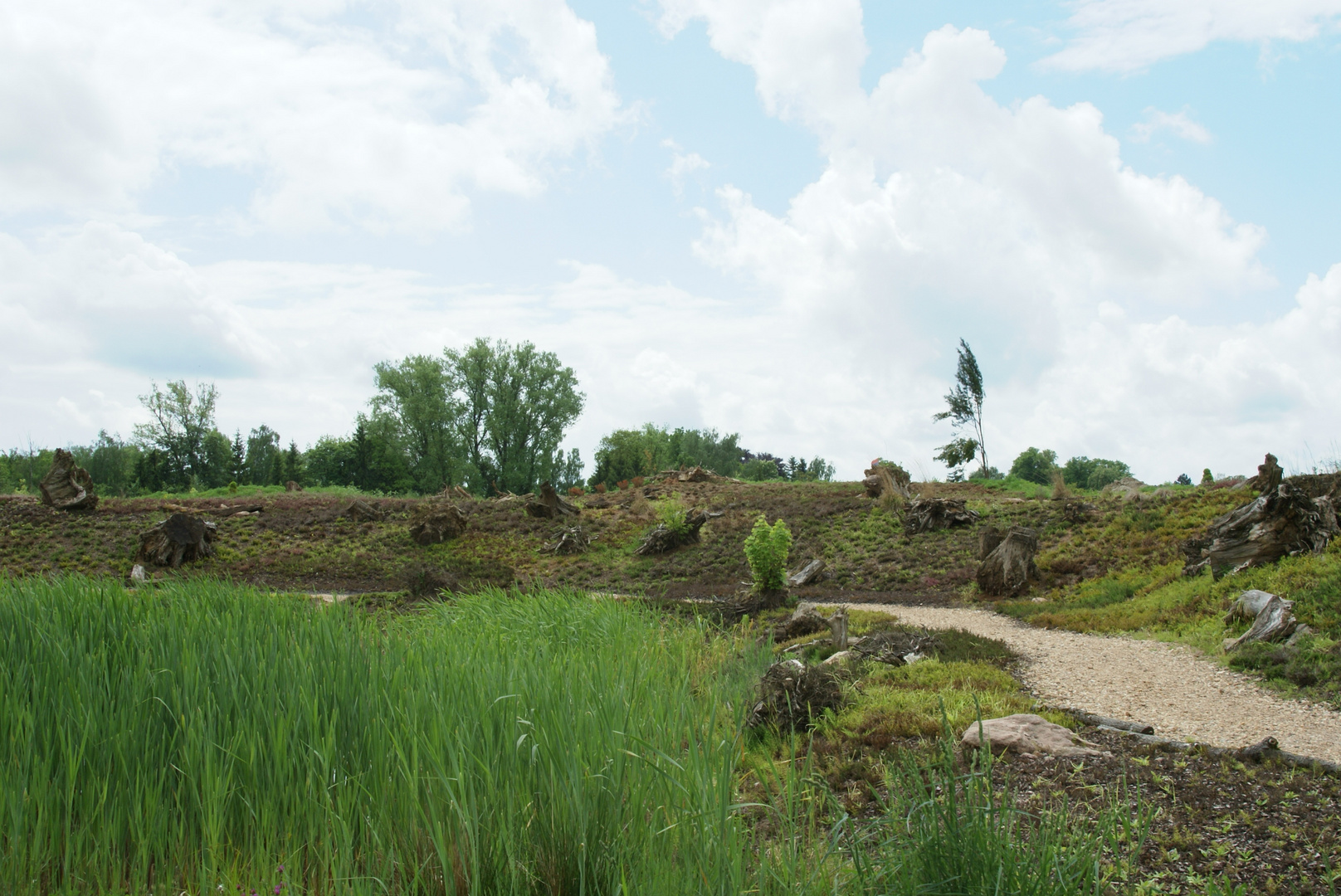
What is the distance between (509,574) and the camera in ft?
47.9

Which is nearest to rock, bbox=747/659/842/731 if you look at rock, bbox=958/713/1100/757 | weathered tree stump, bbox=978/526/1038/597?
rock, bbox=958/713/1100/757

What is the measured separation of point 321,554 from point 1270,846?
21895 mm

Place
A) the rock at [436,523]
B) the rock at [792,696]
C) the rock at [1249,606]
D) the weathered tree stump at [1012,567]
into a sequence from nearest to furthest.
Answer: the rock at [792,696] < the rock at [1249,606] < the weathered tree stump at [1012,567] < the rock at [436,523]

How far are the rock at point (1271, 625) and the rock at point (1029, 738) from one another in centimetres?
457

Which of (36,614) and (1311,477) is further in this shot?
(1311,477)

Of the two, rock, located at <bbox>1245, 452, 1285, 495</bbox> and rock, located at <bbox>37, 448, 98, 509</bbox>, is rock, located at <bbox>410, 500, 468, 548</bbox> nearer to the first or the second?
rock, located at <bbox>37, 448, 98, 509</bbox>

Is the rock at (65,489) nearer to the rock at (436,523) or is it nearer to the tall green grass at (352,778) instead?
the rock at (436,523)

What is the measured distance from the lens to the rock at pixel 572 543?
73.9 ft

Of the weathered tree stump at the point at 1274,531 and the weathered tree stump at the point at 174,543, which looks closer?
the weathered tree stump at the point at 1274,531

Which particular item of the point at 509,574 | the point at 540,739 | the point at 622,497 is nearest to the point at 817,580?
the point at 509,574

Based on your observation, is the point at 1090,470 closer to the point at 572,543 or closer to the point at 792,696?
the point at 572,543

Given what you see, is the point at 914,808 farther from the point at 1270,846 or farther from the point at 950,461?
the point at 950,461

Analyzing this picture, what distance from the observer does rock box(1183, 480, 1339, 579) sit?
10812 millimetres

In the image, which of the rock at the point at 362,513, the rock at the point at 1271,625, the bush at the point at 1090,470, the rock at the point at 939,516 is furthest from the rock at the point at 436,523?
the bush at the point at 1090,470
